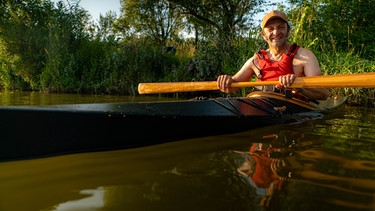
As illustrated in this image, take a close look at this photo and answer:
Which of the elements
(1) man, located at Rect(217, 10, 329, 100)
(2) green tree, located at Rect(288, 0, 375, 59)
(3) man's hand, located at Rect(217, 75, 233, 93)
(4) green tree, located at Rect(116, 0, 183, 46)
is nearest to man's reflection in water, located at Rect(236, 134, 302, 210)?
(3) man's hand, located at Rect(217, 75, 233, 93)

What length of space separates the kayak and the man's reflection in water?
0.41 meters

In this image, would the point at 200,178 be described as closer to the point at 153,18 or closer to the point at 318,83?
the point at 318,83

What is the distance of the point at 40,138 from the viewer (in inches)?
69.7

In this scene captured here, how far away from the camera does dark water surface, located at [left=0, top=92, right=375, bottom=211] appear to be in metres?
1.26

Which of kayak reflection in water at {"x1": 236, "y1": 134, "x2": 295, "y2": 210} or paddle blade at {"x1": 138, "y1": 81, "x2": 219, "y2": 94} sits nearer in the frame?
kayak reflection in water at {"x1": 236, "y1": 134, "x2": 295, "y2": 210}

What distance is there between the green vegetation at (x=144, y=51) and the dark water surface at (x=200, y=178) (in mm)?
4301

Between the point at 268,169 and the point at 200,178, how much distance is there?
41cm

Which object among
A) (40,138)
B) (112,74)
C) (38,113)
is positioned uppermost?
(112,74)

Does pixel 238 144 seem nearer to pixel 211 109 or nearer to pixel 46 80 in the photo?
pixel 211 109

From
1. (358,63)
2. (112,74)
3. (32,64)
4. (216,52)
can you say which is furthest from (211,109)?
(32,64)

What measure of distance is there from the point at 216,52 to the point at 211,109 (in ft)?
18.1

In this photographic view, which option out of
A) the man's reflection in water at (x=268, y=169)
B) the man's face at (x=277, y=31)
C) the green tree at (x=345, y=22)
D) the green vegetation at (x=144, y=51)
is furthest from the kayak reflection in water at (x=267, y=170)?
the green tree at (x=345, y=22)

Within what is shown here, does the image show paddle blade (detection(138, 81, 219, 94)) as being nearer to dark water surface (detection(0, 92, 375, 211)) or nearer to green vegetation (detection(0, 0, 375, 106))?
dark water surface (detection(0, 92, 375, 211))

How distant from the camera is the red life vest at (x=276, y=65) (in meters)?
3.27
